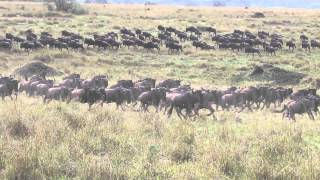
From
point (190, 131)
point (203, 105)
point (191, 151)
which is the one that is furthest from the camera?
point (203, 105)

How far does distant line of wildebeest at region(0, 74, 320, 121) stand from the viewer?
17.3 m

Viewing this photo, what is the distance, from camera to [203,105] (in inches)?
693

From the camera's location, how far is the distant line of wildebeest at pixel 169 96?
17.3 m

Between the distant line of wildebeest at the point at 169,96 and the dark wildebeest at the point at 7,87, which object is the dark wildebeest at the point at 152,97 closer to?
the distant line of wildebeest at the point at 169,96

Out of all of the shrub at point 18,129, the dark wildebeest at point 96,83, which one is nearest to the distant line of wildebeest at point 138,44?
the dark wildebeest at point 96,83

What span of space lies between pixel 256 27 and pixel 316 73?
114 ft

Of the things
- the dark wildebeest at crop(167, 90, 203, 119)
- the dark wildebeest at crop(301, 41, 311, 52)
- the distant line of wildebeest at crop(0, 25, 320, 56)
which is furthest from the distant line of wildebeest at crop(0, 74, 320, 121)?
the dark wildebeest at crop(301, 41, 311, 52)

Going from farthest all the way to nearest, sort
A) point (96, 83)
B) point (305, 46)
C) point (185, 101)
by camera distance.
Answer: point (305, 46)
point (96, 83)
point (185, 101)

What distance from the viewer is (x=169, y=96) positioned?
17359mm

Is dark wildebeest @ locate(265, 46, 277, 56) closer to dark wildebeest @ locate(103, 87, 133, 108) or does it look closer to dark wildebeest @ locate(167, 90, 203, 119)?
dark wildebeest @ locate(103, 87, 133, 108)

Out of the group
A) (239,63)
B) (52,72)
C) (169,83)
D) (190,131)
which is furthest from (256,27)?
(190,131)

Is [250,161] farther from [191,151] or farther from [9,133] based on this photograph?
[9,133]

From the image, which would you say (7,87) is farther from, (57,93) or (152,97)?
(152,97)

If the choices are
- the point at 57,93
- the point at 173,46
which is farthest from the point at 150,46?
the point at 57,93
